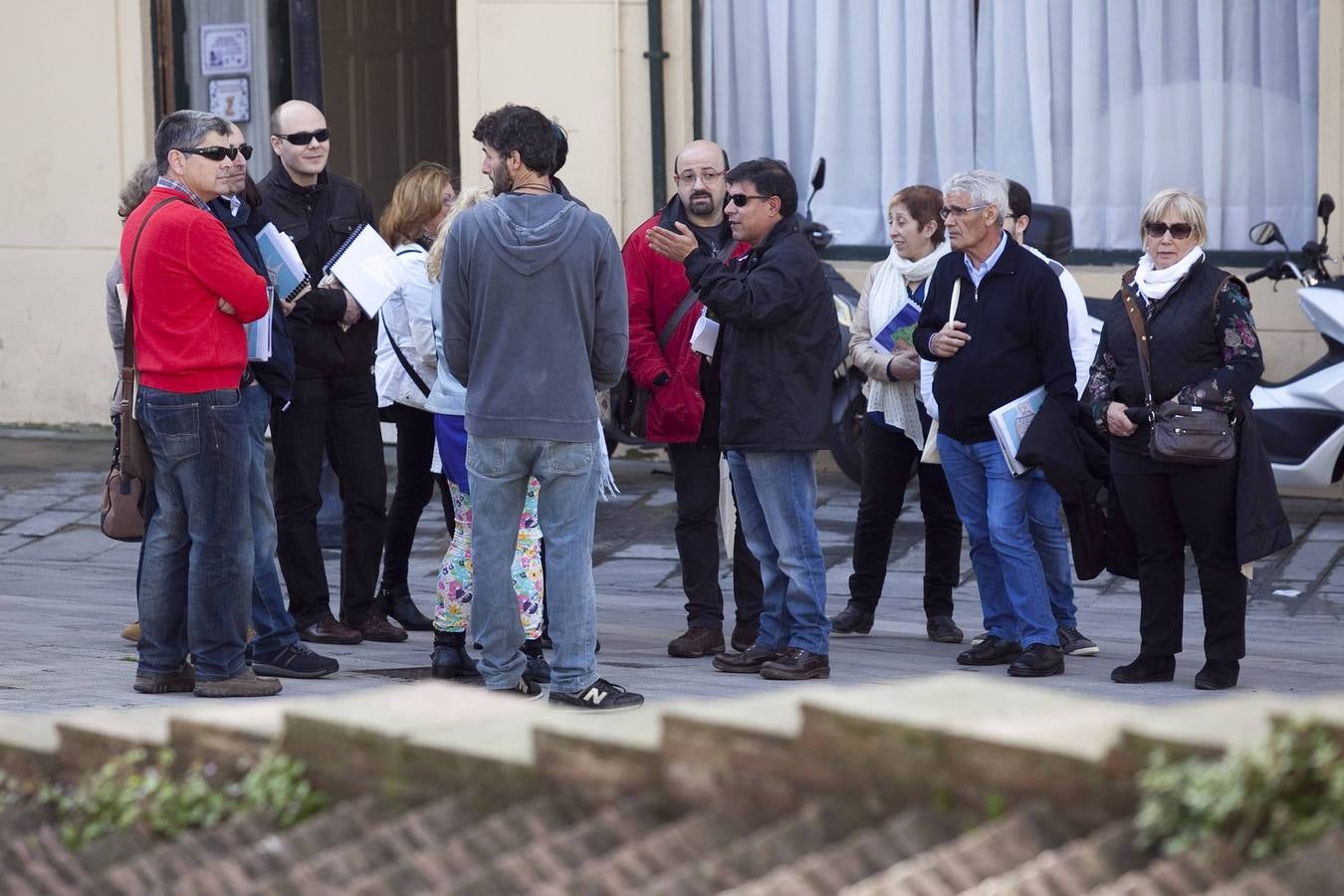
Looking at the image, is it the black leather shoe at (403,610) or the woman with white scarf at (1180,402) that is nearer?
the woman with white scarf at (1180,402)

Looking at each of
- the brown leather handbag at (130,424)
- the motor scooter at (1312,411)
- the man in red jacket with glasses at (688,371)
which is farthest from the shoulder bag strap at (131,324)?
the motor scooter at (1312,411)

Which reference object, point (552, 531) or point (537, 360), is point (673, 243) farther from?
point (552, 531)

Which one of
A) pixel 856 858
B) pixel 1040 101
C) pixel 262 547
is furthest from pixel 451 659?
pixel 1040 101

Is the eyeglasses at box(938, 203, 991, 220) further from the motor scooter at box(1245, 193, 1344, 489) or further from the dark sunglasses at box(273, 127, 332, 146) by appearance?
the motor scooter at box(1245, 193, 1344, 489)

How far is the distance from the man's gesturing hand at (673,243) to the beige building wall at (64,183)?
6691mm

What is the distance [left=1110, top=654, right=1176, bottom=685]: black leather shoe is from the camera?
6.62m

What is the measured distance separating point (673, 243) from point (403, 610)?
2035mm

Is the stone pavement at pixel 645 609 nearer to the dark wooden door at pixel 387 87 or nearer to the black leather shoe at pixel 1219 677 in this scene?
the black leather shoe at pixel 1219 677

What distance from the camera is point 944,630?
7.45 metres

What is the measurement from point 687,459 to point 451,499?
81 centimetres

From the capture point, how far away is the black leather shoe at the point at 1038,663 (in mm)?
6688

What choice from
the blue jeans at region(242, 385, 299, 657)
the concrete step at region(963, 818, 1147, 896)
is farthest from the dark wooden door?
the concrete step at region(963, 818, 1147, 896)

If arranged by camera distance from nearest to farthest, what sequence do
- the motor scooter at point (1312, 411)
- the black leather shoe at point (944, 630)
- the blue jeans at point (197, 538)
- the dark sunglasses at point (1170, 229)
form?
the blue jeans at point (197, 538), the dark sunglasses at point (1170, 229), the black leather shoe at point (944, 630), the motor scooter at point (1312, 411)

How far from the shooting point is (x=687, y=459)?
696 centimetres
